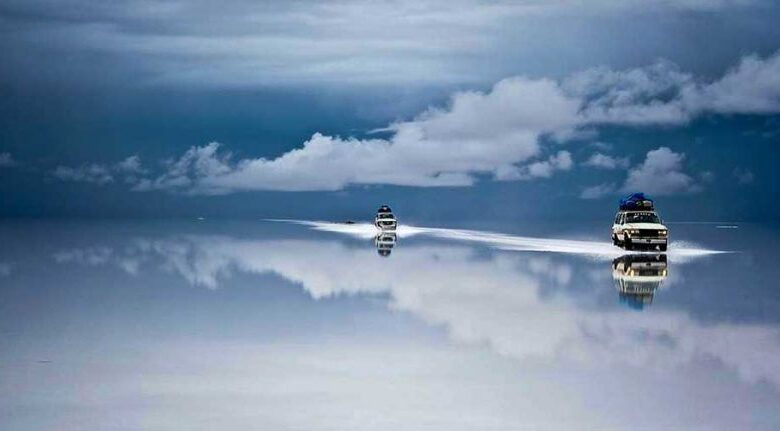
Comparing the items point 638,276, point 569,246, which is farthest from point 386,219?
point 638,276

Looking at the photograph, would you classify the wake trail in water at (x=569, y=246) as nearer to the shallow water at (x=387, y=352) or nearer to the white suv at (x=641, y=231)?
the white suv at (x=641, y=231)

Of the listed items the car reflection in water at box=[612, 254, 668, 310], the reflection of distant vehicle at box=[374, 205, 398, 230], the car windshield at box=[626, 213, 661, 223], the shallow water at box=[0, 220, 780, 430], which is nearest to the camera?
the shallow water at box=[0, 220, 780, 430]

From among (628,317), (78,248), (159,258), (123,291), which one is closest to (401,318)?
(628,317)

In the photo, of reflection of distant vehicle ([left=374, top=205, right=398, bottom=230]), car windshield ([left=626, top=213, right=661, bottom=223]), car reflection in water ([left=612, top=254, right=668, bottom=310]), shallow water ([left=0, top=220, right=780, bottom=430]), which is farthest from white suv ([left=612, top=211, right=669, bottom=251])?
reflection of distant vehicle ([left=374, top=205, right=398, bottom=230])

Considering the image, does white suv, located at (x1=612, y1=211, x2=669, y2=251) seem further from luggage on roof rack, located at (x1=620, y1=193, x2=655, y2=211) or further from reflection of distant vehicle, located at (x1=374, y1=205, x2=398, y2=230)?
reflection of distant vehicle, located at (x1=374, y1=205, x2=398, y2=230)

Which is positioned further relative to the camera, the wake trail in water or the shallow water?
the wake trail in water

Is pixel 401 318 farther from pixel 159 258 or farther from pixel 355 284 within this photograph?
pixel 159 258

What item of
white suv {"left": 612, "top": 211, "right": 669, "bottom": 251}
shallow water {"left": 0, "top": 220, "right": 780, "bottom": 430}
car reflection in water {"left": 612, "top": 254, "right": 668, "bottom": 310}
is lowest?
shallow water {"left": 0, "top": 220, "right": 780, "bottom": 430}

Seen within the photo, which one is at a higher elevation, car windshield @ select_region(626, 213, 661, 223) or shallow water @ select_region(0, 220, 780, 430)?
car windshield @ select_region(626, 213, 661, 223)
